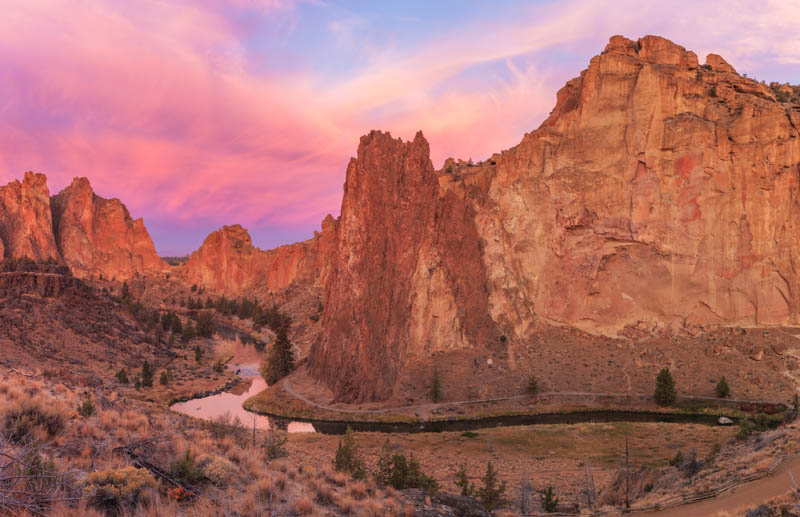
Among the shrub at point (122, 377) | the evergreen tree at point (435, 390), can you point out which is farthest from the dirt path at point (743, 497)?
the shrub at point (122, 377)

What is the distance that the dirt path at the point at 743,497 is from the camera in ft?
47.2

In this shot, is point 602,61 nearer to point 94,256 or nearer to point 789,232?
point 789,232

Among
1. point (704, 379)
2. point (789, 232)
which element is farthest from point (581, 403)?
point (789, 232)

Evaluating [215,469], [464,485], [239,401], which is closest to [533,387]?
Answer: [464,485]

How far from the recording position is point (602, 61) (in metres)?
60.9

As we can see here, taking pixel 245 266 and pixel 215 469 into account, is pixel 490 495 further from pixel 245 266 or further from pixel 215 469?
pixel 245 266

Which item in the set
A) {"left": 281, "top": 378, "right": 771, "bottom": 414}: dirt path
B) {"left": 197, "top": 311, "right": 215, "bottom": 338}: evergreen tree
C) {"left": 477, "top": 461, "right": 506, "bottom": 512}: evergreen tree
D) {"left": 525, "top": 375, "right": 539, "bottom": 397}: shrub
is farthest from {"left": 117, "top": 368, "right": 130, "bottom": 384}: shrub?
{"left": 477, "top": 461, "right": 506, "bottom": 512}: evergreen tree

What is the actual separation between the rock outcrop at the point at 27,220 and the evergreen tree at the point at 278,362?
4395 inches

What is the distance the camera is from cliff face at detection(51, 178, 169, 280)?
534ft

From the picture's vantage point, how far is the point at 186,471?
366 inches

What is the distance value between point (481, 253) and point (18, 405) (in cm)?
5438

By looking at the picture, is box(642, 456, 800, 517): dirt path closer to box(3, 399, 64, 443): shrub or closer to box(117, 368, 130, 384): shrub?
box(3, 399, 64, 443): shrub

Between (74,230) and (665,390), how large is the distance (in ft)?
596

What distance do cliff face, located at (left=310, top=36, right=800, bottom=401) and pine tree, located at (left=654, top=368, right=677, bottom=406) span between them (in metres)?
10.3
